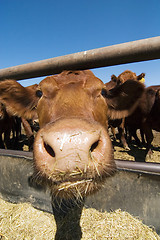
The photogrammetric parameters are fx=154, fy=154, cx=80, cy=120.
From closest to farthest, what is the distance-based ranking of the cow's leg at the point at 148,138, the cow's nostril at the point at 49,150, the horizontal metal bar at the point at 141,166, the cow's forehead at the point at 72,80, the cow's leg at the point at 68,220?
the cow's nostril at the point at 49,150
the horizontal metal bar at the point at 141,166
the cow's leg at the point at 68,220
the cow's forehead at the point at 72,80
the cow's leg at the point at 148,138

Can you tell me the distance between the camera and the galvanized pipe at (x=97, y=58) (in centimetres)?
165

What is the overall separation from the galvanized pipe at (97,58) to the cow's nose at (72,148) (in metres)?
1.00

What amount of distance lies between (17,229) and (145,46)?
9.64 ft

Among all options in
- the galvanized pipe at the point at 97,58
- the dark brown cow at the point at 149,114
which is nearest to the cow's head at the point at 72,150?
the galvanized pipe at the point at 97,58

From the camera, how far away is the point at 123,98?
3.03 metres

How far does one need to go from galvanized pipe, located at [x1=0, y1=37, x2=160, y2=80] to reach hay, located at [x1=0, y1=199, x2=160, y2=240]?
1.91 meters

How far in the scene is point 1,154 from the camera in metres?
2.46

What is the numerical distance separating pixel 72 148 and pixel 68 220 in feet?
5.60

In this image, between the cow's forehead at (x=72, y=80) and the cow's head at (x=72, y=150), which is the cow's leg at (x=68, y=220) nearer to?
the cow's head at (x=72, y=150)

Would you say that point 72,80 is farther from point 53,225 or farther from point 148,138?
point 148,138

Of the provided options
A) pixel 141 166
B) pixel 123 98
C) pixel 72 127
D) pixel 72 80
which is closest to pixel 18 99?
→ pixel 72 80

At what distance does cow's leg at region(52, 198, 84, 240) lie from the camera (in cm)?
207

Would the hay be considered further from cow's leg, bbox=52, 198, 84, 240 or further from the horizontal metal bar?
the horizontal metal bar

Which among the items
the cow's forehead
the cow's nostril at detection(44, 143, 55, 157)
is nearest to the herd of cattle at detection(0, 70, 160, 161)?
the cow's forehead
